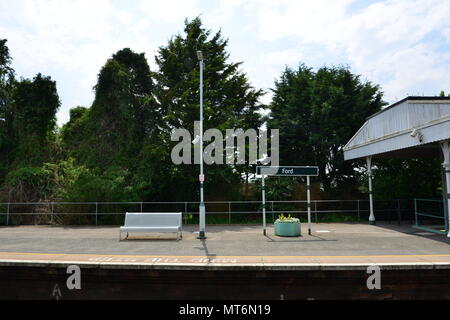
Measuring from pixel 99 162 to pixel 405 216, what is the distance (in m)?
19.0

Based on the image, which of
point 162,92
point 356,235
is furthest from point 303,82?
point 356,235

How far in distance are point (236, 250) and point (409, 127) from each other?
8822mm

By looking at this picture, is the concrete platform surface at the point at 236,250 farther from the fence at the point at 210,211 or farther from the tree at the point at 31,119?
the tree at the point at 31,119

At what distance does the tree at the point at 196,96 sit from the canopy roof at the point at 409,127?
7123 millimetres

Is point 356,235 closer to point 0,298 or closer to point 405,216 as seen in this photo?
point 405,216

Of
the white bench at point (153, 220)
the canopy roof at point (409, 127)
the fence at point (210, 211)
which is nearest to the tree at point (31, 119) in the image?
the fence at point (210, 211)

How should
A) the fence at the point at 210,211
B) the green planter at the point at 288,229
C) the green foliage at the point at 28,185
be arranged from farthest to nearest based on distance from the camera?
the green foliage at the point at 28,185, the fence at the point at 210,211, the green planter at the point at 288,229

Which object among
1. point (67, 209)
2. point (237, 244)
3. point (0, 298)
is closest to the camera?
point (0, 298)

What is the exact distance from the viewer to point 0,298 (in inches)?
293

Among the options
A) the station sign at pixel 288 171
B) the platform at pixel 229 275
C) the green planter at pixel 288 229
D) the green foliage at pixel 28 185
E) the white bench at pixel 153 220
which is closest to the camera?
the platform at pixel 229 275

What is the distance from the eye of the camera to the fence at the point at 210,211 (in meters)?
16.1

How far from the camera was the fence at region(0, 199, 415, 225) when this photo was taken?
52.9 feet
